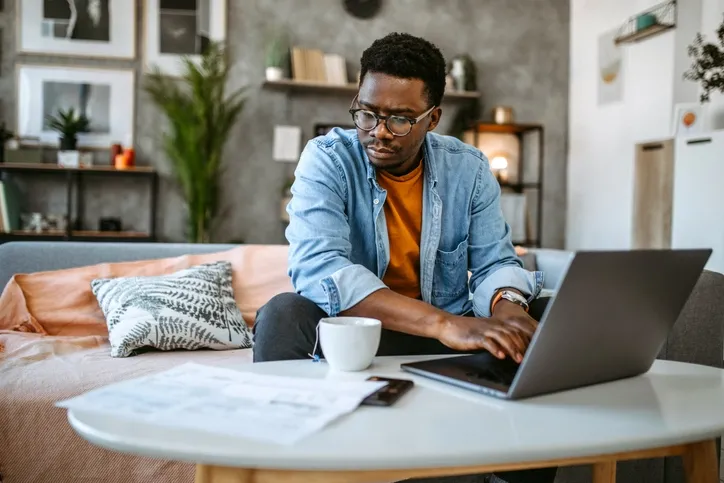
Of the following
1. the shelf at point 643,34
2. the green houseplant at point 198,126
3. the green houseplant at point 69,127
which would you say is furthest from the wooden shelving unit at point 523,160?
the green houseplant at point 69,127

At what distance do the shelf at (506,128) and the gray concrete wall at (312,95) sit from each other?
0.43ft

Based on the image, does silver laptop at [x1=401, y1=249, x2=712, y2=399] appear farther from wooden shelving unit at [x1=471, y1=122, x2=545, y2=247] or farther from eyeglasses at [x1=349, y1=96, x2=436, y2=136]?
wooden shelving unit at [x1=471, y1=122, x2=545, y2=247]

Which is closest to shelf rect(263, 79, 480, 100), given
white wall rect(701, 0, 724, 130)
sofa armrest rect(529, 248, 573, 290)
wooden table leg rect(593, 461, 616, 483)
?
white wall rect(701, 0, 724, 130)

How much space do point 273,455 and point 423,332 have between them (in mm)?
586

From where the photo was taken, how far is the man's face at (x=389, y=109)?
1516 mm

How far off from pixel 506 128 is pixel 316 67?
147 cm

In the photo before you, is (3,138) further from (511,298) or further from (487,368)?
(487,368)

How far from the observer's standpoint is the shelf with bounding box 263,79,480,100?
4.89 metres

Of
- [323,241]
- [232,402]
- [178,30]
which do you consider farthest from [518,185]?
[232,402]

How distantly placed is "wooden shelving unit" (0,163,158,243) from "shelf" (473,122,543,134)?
234cm

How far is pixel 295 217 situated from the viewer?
1.49 meters

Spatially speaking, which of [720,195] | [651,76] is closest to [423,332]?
[720,195]

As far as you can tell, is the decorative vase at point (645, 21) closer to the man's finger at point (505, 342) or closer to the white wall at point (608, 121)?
the white wall at point (608, 121)

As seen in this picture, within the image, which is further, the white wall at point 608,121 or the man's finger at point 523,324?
the white wall at point 608,121
